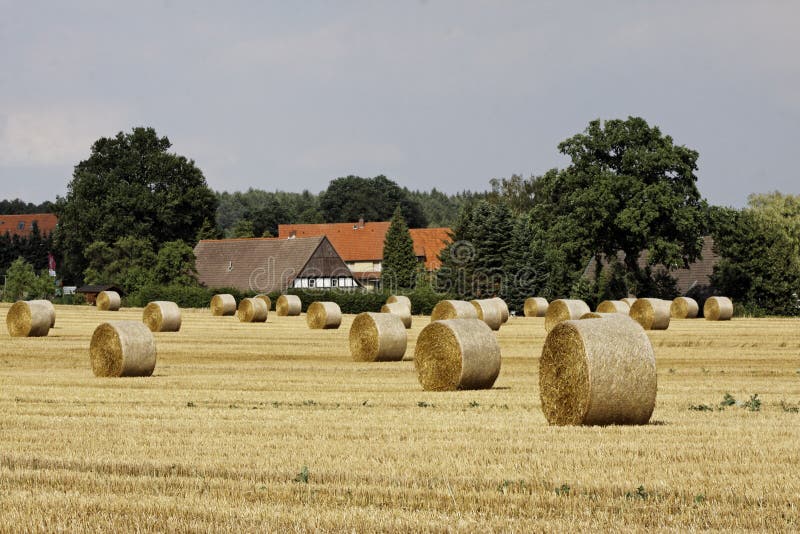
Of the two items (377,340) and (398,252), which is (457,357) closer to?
(377,340)

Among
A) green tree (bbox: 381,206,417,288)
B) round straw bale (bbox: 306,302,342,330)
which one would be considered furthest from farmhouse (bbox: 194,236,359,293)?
round straw bale (bbox: 306,302,342,330)

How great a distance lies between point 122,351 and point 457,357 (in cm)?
829

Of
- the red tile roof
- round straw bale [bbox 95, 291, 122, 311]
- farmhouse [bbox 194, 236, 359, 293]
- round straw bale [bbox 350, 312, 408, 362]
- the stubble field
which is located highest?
the red tile roof

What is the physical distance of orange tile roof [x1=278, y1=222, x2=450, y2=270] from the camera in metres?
134

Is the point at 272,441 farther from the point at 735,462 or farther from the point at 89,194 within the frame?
the point at 89,194

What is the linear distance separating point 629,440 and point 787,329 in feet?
129

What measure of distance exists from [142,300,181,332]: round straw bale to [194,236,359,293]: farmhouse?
44.7m

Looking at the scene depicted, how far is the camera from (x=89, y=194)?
321 feet

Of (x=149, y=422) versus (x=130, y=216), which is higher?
(x=130, y=216)

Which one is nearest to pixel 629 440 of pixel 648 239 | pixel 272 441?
pixel 272 441

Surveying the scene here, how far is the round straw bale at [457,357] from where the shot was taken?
2297 cm

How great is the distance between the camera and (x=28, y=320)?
42.4 metres

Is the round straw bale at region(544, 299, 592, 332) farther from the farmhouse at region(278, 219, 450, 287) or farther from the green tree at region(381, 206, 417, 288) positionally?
the farmhouse at region(278, 219, 450, 287)

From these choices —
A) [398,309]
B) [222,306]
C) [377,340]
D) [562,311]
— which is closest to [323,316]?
[398,309]
